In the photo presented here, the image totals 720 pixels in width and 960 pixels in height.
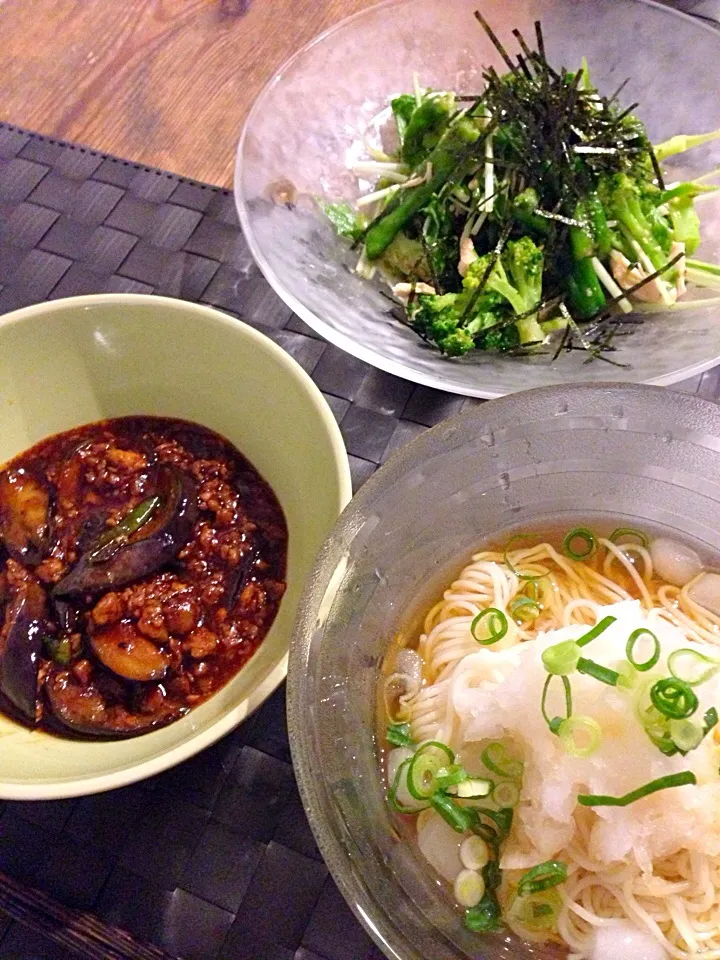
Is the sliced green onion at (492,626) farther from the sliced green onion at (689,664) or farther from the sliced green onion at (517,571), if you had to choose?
the sliced green onion at (689,664)

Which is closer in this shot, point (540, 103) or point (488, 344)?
point (488, 344)

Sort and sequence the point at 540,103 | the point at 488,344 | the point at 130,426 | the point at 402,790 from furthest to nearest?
the point at 540,103 → the point at 488,344 → the point at 130,426 → the point at 402,790

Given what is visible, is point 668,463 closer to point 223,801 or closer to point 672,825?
point 672,825

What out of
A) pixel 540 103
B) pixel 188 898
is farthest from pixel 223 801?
pixel 540 103

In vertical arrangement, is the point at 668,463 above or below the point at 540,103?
below

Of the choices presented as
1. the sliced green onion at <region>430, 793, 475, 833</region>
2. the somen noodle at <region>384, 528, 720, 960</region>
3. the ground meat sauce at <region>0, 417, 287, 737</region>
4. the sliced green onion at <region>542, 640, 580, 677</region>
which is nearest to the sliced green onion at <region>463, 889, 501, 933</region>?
the somen noodle at <region>384, 528, 720, 960</region>

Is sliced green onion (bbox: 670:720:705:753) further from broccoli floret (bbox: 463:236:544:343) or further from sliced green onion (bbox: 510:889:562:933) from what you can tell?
broccoli floret (bbox: 463:236:544:343)

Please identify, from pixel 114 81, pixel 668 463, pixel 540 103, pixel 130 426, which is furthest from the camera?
pixel 114 81
